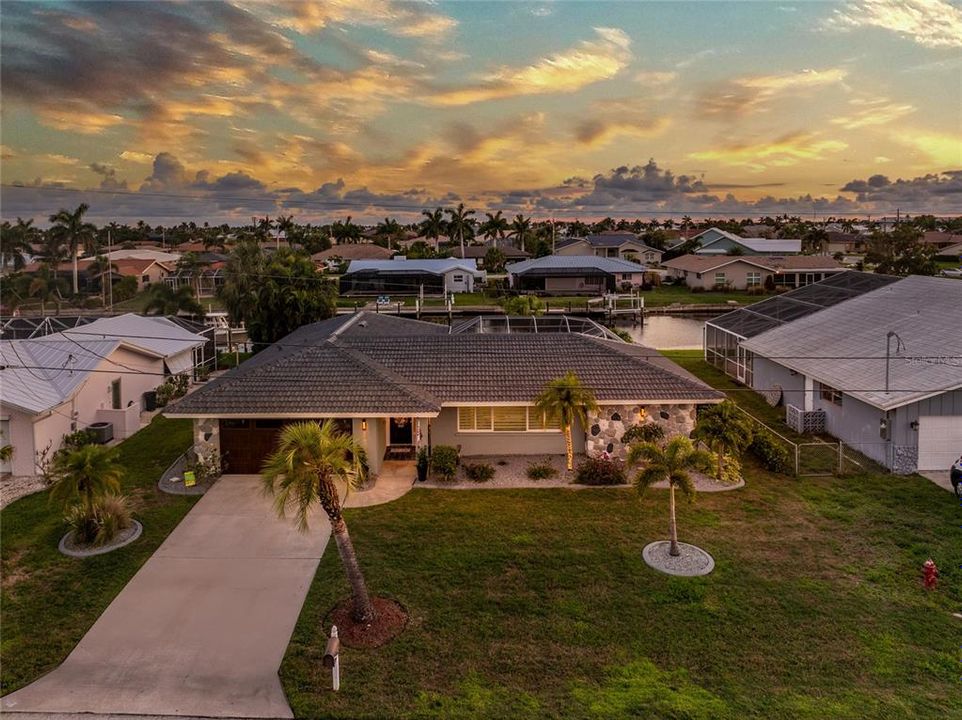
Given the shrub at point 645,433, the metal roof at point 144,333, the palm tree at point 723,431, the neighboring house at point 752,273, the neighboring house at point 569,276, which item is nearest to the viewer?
the palm tree at point 723,431

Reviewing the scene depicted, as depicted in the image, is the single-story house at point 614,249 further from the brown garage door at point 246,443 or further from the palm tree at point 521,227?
the brown garage door at point 246,443

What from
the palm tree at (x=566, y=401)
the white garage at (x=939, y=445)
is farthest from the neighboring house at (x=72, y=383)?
the white garage at (x=939, y=445)

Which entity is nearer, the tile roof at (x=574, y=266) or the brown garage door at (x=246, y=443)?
the brown garage door at (x=246, y=443)

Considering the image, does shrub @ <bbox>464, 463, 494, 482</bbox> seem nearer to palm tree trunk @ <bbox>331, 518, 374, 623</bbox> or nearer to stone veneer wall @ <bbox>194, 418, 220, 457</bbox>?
palm tree trunk @ <bbox>331, 518, 374, 623</bbox>

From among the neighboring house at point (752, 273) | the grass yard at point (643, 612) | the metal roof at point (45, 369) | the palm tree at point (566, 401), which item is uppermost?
the neighboring house at point (752, 273)

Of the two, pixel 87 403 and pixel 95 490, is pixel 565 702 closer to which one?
pixel 95 490

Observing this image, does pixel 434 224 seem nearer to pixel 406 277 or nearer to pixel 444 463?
pixel 406 277

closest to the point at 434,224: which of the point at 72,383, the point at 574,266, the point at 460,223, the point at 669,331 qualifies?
the point at 460,223
